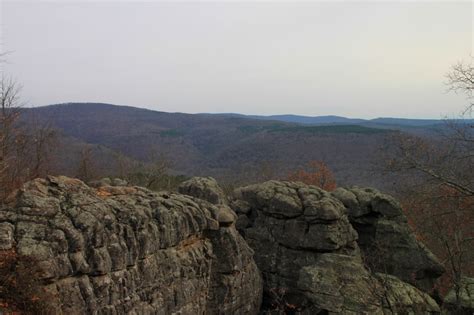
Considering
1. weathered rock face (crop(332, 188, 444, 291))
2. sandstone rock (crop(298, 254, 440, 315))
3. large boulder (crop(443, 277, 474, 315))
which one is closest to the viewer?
sandstone rock (crop(298, 254, 440, 315))

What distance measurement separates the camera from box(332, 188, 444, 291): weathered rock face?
22.0 m

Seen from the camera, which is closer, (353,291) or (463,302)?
(463,302)

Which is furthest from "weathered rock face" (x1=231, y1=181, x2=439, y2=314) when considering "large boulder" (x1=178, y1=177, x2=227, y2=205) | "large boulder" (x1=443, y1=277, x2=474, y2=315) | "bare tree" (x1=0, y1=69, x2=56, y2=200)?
"bare tree" (x1=0, y1=69, x2=56, y2=200)

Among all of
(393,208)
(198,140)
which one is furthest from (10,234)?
(198,140)

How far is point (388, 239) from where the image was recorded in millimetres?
22984

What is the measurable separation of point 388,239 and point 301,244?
588 cm

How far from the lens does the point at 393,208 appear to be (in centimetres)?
2348

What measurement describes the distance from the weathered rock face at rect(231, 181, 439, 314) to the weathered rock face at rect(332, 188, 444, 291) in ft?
8.02

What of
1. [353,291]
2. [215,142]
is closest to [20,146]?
[353,291]

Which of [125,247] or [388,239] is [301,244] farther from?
[125,247]

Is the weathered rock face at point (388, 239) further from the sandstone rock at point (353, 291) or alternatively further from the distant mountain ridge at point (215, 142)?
the distant mountain ridge at point (215, 142)

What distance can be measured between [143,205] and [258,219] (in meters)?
9.64

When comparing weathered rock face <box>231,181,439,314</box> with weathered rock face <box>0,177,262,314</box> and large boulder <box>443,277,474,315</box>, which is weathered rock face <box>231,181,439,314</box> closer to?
large boulder <box>443,277,474,315</box>

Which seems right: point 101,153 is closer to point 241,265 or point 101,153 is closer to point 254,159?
point 254,159
